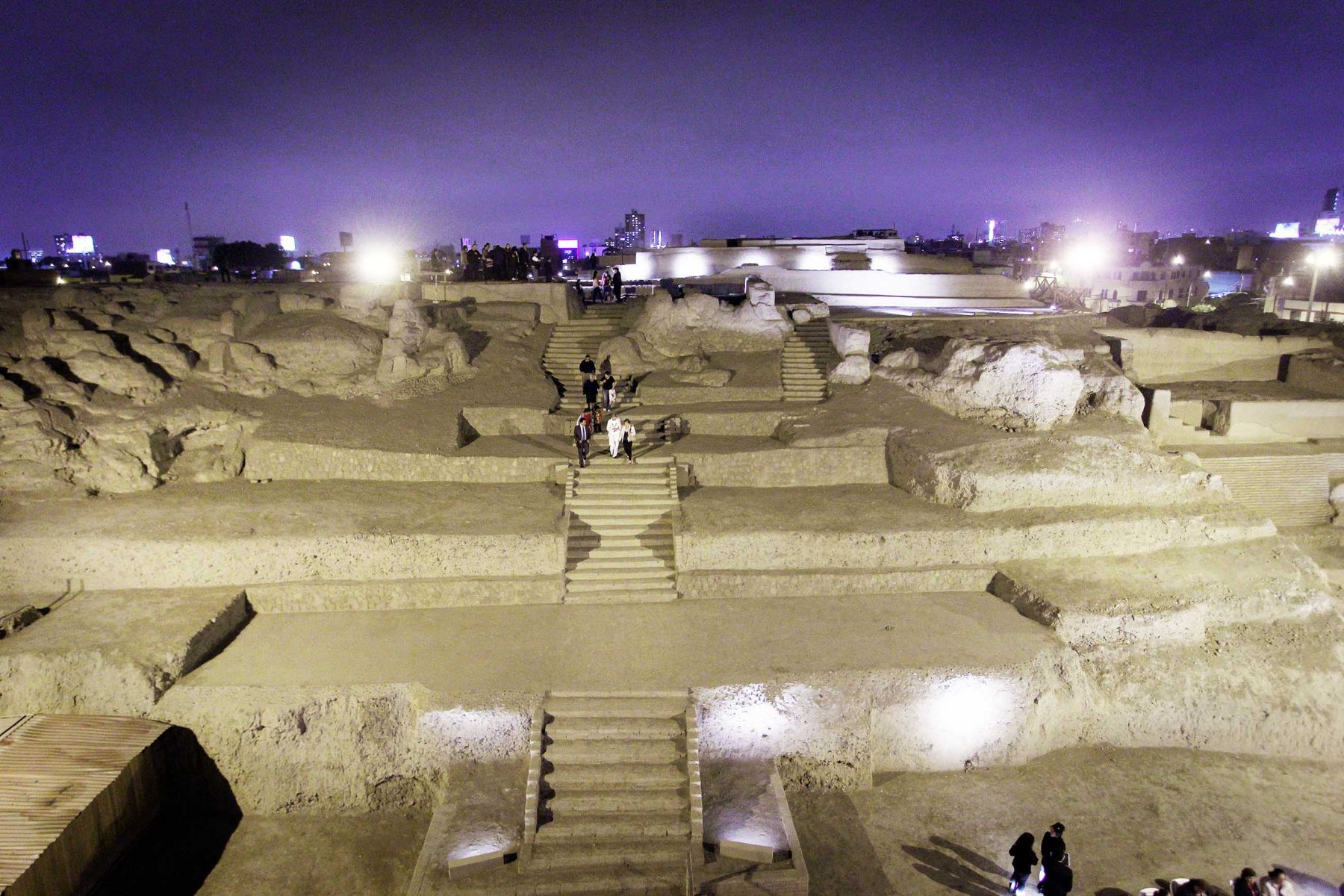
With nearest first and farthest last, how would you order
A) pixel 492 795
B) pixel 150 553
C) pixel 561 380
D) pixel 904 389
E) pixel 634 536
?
1. pixel 492 795
2. pixel 150 553
3. pixel 634 536
4. pixel 904 389
5. pixel 561 380

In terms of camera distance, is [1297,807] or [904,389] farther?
[904,389]

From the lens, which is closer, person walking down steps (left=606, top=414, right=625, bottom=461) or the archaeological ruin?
the archaeological ruin

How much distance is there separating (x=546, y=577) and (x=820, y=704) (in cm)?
358

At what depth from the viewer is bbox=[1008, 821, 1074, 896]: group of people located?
627 centimetres

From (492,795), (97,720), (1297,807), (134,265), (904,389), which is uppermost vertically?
(134,265)

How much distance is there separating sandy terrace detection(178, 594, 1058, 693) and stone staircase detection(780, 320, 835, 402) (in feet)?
18.3

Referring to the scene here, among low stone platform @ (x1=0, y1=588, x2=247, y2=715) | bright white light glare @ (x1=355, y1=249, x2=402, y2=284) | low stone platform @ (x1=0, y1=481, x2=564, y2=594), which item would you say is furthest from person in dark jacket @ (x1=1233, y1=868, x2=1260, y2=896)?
bright white light glare @ (x1=355, y1=249, x2=402, y2=284)

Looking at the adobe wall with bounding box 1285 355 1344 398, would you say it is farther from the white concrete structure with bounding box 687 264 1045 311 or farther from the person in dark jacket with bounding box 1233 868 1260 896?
the person in dark jacket with bounding box 1233 868 1260 896

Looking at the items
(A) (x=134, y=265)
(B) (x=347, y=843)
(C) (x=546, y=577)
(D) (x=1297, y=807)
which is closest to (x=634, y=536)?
(C) (x=546, y=577)

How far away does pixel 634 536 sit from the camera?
10.3 meters

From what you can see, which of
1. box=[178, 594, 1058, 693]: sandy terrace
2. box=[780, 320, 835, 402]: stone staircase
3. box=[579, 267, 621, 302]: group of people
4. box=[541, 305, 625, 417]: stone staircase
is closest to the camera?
box=[178, 594, 1058, 693]: sandy terrace

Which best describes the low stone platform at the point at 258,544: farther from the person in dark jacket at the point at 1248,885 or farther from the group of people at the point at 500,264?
the group of people at the point at 500,264

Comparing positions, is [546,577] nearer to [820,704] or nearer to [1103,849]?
[820,704]

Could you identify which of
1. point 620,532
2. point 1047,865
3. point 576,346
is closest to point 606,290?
point 576,346
